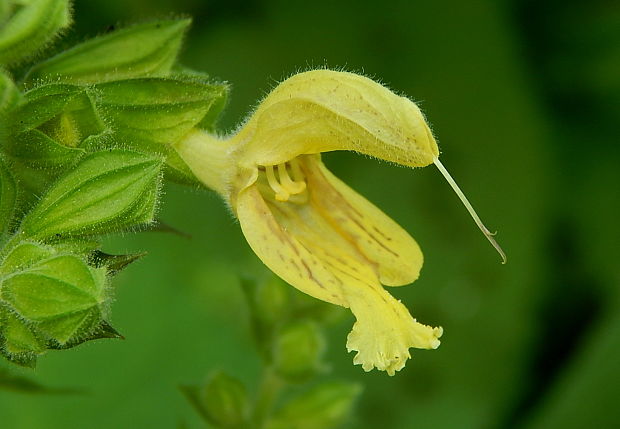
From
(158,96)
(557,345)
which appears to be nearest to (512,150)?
(557,345)

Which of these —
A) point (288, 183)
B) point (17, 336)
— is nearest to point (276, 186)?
point (288, 183)

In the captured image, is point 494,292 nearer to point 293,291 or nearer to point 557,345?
point 557,345

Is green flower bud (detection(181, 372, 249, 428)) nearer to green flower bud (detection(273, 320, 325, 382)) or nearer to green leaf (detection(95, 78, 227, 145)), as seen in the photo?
green flower bud (detection(273, 320, 325, 382))

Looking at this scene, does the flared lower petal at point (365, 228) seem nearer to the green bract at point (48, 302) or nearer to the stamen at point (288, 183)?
the stamen at point (288, 183)

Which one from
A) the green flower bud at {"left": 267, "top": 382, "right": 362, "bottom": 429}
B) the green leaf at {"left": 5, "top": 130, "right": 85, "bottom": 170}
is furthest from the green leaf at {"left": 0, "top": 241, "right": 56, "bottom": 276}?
the green flower bud at {"left": 267, "top": 382, "right": 362, "bottom": 429}

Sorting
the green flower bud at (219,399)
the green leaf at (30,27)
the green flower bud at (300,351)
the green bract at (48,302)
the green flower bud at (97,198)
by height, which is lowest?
the green flower bud at (219,399)

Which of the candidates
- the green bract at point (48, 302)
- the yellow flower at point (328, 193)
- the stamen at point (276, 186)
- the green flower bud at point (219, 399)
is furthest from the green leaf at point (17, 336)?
the green flower bud at point (219, 399)
